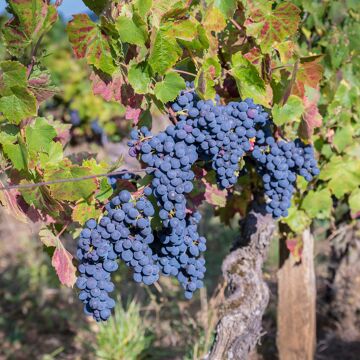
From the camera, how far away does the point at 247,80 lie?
1.76m

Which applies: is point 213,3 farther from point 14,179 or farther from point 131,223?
point 14,179

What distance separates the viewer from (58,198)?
1.58 metres

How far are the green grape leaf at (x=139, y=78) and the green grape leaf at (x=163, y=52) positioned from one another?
62 mm

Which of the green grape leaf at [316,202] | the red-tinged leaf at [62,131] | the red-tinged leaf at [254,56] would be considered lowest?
the green grape leaf at [316,202]

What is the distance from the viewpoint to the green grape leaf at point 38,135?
1619 millimetres

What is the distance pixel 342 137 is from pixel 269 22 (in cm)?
87

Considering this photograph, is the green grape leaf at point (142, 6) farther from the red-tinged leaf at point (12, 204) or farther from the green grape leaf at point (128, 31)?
the red-tinged leaf at point (12, 204)

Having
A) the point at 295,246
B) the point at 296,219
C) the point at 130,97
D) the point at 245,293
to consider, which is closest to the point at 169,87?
the point at 130,97

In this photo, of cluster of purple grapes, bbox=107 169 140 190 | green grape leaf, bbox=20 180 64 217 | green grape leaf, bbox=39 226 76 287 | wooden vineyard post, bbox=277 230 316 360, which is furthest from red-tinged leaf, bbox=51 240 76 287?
wooden vineyard post, bbox=277 230 316 360

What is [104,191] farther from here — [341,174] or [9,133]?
[341,174]

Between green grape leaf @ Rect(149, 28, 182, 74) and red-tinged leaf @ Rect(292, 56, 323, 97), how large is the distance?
48 cm

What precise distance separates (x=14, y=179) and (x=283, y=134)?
102 centimetres

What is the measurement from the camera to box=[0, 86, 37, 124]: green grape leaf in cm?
151

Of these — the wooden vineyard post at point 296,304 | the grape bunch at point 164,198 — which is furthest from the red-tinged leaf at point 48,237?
the wooden vineyard post at point 296,304
